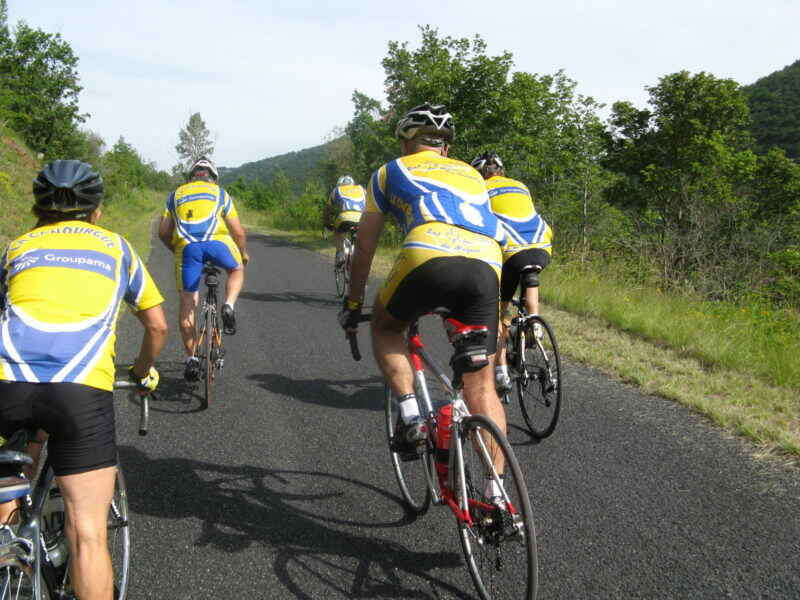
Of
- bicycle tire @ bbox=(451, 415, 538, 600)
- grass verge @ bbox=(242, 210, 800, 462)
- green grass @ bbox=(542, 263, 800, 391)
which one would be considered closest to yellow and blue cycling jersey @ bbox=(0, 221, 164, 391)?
bicycle tire @ bbox=(451, 415, 538, 600)

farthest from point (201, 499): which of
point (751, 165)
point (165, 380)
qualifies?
point (751, 165)

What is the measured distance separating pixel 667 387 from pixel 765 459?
1440mm

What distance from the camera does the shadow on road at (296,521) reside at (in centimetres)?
303

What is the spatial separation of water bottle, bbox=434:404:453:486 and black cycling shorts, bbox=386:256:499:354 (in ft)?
1.23

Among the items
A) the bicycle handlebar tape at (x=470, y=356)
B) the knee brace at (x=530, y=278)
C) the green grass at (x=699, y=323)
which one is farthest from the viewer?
the green grass at (x=699, y=323)

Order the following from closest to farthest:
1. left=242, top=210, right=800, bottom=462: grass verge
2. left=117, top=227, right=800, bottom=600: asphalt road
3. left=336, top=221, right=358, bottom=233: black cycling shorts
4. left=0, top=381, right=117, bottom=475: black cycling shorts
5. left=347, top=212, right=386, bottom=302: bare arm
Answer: left=0, top=381, right=117, bottom=475: black cycling shorts
left=117, top=227, right=800, bottom=600: asphalt road
left=347, top=212, right=386, bottom=302: bare arm
left=242, top=210, right=800, bottom=462: grass verge
left=336, top=221, right=358, bottom=233: black cycling shorts

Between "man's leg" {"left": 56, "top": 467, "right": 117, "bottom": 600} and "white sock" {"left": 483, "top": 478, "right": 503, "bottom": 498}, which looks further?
"white sock" {"left": 483, "top": 478, "right": 503, "bottom": 498}

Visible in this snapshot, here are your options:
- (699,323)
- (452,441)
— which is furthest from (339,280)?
(452,441)

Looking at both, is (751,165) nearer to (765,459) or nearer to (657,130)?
(657,130)

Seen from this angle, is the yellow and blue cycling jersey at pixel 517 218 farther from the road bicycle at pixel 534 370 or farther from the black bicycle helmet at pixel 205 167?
the black bicycle helmet at pixel 205 167

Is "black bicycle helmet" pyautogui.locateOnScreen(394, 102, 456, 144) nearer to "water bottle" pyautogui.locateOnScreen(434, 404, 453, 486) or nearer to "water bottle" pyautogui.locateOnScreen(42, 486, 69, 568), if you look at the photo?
"water bottle" pyautogui.locateOnScreen(434, 404, 453, 486)

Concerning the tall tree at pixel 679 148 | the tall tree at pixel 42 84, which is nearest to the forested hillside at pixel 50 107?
the tall tree at pixel 42 84

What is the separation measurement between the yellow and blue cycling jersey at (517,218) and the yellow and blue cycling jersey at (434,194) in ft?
6.18

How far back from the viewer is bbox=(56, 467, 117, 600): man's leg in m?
2.20
